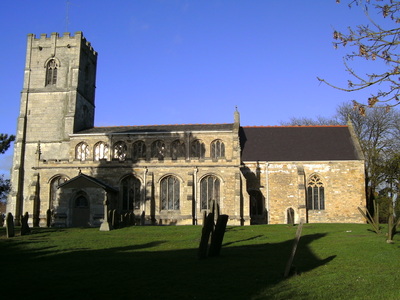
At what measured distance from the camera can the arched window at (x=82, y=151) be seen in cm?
4194

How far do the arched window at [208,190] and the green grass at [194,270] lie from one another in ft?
52.6

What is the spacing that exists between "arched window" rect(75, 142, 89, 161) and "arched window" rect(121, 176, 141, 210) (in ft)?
23.9

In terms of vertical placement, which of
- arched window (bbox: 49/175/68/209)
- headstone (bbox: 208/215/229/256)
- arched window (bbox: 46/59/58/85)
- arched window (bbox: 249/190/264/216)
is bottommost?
headstone (bbox: 208/215/229/256)

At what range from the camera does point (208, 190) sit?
3569cm

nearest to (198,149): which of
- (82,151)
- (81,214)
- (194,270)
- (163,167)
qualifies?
(163,167)

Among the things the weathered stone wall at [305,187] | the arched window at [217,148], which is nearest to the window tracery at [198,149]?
the arched window at [217,148]

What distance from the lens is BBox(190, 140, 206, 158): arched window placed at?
135 ft

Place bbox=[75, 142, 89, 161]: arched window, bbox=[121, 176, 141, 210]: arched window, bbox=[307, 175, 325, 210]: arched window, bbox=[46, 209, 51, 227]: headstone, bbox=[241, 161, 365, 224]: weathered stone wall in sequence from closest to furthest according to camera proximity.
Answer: bbox=[46, 209, 51, 227]: headstone < bbox=[121, 176, 141, 210]: arched window < bbox=[241, 161, 365, 224]: weathered stone wall < bbox=[307, 175, 325, 210]: arched window < bbox=[75, 142, 89, 161]: arched window

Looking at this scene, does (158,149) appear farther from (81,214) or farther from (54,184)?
(81,214)

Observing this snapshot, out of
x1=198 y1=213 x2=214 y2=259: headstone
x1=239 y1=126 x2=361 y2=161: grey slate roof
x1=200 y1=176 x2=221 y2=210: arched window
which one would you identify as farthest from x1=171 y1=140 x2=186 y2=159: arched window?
x1=198 y1=213 x2=214 y2=259: headstone

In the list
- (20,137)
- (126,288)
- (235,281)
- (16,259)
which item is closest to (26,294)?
(126,288)

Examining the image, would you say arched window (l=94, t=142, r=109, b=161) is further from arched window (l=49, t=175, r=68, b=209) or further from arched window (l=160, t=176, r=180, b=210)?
arched window (l=160, t=176, r=180, b=210)

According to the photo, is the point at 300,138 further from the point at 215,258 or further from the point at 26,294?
the point at 26,294

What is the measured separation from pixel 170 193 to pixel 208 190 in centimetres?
313
